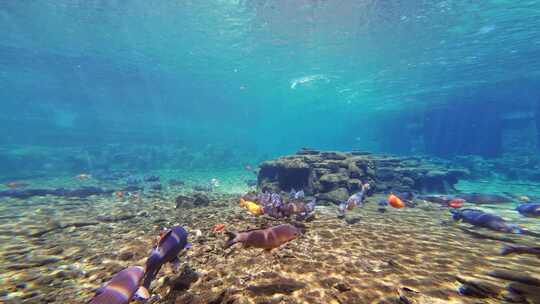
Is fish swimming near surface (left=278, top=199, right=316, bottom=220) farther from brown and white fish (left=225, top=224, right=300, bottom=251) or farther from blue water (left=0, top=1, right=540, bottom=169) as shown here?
blue water (left=0, top=1, right=540, bottom=169)

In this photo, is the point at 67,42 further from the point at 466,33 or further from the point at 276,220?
the point at 466,33

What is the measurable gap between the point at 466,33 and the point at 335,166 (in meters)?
17.3

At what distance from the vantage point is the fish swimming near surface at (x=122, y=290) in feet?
7.87

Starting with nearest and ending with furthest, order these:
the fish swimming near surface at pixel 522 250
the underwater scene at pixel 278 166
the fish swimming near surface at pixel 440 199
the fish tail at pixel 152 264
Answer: the fish tail at pixel 152 264 → the underwater scene at pixel 278 166 → the fish swimming near surface at pixel 522 250 → the fish swimming near surface at pixel 440 199

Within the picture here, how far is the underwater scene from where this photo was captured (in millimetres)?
3486

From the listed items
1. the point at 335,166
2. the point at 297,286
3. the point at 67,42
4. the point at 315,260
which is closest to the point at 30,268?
the point at 297,286

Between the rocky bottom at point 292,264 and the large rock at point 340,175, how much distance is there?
170 inches

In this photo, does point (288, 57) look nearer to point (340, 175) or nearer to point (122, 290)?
point (340, 175)

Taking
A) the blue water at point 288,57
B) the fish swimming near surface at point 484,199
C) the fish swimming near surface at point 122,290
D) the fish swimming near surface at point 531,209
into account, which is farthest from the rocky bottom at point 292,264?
the blue water at point 288,57

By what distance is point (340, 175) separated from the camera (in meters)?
11.7

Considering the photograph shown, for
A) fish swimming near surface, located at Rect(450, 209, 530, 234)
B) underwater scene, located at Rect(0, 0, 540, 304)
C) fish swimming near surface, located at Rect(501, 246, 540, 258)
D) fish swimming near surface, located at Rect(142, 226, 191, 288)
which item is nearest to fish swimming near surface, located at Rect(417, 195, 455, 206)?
underwater scene, located at Rect(0, 0, 540, 304)

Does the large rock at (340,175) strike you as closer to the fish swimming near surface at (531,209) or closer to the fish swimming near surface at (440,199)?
the fish swimming near surface at (440,199)

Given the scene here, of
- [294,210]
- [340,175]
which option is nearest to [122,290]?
[294,210]

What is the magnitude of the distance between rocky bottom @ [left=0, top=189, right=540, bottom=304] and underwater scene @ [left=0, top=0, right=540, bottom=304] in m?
0.04
